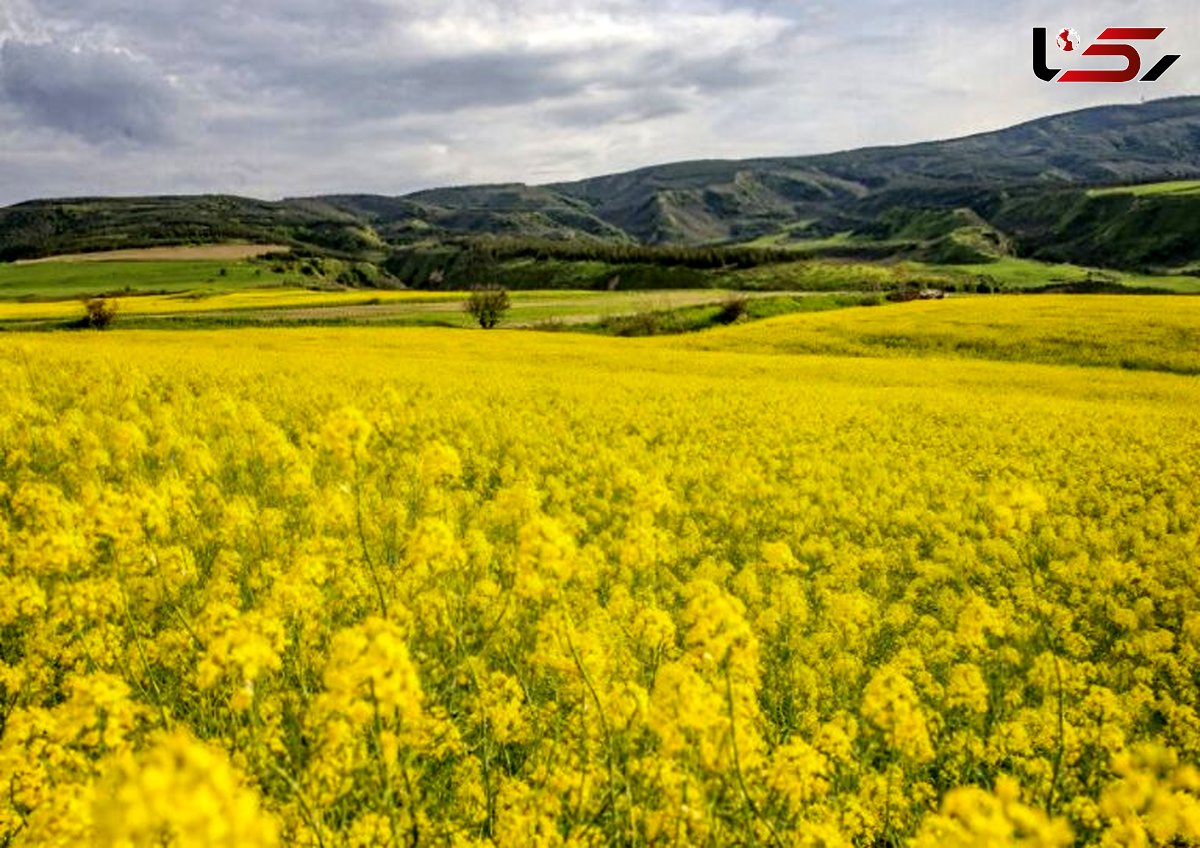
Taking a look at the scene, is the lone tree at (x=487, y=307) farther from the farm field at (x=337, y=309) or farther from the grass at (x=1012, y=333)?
the grass at (x=1012, y=333)

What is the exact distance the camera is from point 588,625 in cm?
686

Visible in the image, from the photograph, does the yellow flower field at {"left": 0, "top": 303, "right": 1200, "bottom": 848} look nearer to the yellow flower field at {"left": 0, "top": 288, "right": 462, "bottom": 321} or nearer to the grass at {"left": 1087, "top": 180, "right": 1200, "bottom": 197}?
the yellow flower field at {"left": 0, "top": 288, "right": 462, "bottom": 321}

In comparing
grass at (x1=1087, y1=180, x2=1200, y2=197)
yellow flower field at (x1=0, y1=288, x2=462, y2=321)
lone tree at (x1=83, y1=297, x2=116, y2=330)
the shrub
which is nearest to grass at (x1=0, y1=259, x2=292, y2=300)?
yellow flower field at (x1=0, y1=288, x2=462, y2=321)

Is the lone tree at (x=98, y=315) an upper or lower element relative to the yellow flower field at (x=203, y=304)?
lower

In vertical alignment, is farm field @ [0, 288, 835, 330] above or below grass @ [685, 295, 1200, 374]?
above

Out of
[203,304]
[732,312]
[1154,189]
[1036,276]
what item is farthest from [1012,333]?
[1154,189]

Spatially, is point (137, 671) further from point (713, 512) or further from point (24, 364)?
point (24, 364)

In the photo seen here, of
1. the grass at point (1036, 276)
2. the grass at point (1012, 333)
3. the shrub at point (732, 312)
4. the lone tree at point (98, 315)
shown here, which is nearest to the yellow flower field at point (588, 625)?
the grass at point (1012, 333)

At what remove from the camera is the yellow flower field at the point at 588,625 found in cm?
372

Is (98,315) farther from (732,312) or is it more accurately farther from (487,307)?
(732,312)

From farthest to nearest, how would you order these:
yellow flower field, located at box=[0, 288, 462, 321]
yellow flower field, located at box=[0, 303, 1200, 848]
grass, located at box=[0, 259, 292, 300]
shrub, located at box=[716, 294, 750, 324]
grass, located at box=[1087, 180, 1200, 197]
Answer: grass, located at box=[1087, 180, 1200, 197]
grass, located at box=[0, 259, 292, 300]
yellow flower field, located at box=[0, 288, 462, 321]
shrub, located at box=[716, 294, 750, 324]
yellow flower field, located at box=[0, 303, 1200, 848]

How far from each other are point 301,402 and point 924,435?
1375cm

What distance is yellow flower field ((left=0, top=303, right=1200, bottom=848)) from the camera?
3.72 meters

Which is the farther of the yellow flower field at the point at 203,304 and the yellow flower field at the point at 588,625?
the yellow flower field at the point at 203,304
